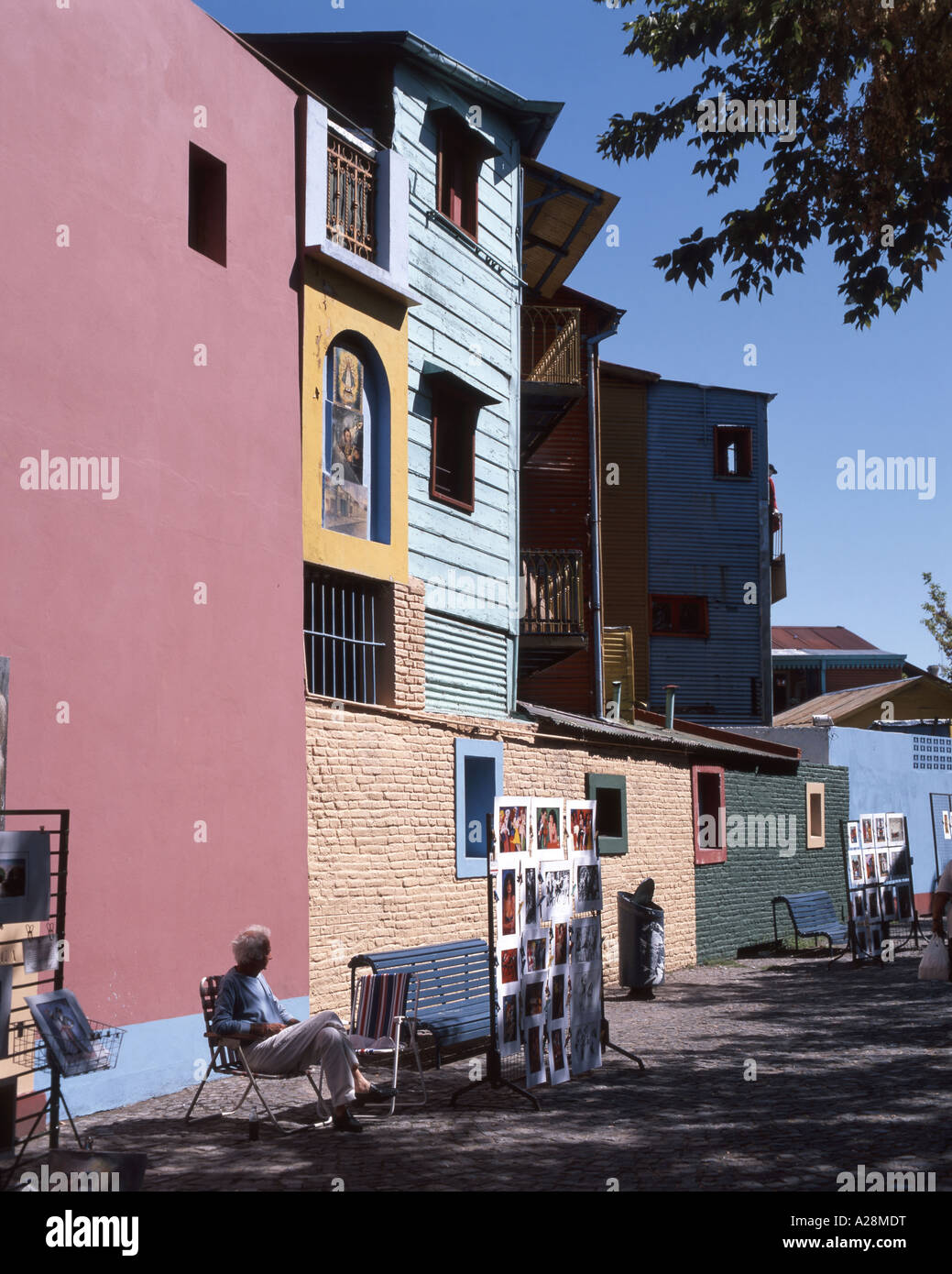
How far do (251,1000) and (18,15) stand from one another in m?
6.57

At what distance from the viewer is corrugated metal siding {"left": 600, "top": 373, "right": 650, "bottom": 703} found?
1232 inches

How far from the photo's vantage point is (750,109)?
11.3 metres

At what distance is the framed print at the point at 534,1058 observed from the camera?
9328 millimetres

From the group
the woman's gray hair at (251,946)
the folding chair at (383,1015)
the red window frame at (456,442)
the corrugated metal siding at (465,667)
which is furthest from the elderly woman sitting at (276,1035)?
the red window frame at (456,442)

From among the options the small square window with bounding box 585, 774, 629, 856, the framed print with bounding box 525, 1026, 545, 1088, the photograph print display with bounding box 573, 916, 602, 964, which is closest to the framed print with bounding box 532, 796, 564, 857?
the photograph print display with bounding box 573, 916, 602, 964

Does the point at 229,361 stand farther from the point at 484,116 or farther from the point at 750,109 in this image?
the point at 484,116

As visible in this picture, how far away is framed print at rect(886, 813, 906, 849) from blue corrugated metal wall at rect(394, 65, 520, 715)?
674 centimetres

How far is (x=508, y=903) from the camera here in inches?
365

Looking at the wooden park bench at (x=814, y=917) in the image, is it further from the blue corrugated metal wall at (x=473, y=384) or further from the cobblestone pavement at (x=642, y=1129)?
the cobblestone pavement at (x=642, y=1129)

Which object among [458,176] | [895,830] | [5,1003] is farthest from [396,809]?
[895,830]

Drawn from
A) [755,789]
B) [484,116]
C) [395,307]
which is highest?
[484,116]

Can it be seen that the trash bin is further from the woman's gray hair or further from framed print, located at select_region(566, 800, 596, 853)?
the woman's gray hair

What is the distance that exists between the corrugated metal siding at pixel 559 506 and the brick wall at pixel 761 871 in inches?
132
